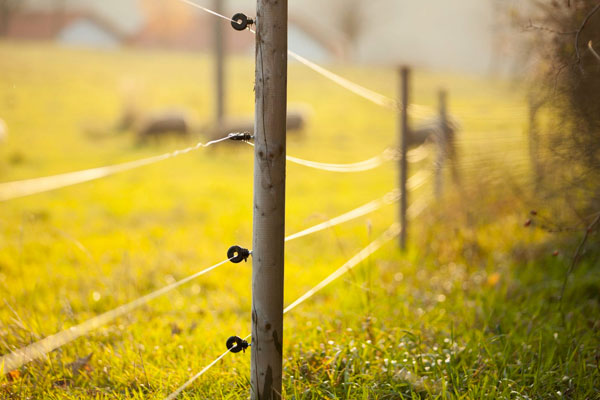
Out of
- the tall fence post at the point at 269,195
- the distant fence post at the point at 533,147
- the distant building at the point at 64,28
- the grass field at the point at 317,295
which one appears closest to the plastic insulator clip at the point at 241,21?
the tall fence post at the point at 269,195

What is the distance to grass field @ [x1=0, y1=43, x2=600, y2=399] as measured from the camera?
245cm

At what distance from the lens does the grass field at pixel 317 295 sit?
245 centimetres

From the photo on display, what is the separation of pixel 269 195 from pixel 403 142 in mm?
3089

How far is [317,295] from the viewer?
4.22 m

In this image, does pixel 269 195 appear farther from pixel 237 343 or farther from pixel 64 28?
pixel 64 28

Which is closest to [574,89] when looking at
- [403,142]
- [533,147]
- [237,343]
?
[533,147]

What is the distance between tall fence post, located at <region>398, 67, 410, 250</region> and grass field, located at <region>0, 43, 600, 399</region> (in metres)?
0.20

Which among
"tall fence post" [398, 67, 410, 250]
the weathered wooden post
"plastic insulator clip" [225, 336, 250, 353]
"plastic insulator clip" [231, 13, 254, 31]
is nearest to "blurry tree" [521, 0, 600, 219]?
"tall fence post" [398, 67, 410, 250]

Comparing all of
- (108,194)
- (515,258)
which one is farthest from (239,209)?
(515,258)

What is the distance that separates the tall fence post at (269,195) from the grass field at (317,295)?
0.85ft

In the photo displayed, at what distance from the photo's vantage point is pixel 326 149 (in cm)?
1440

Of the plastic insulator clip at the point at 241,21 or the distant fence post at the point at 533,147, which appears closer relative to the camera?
the plastic insulator clip at the point at 241,21

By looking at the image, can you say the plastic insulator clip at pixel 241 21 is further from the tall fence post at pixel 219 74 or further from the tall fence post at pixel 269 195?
the tall fence post at pixel 219 74

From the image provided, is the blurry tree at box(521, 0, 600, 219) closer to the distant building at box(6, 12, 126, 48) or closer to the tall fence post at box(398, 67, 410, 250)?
the tall fence post at box(398, 67, 410, 250)
